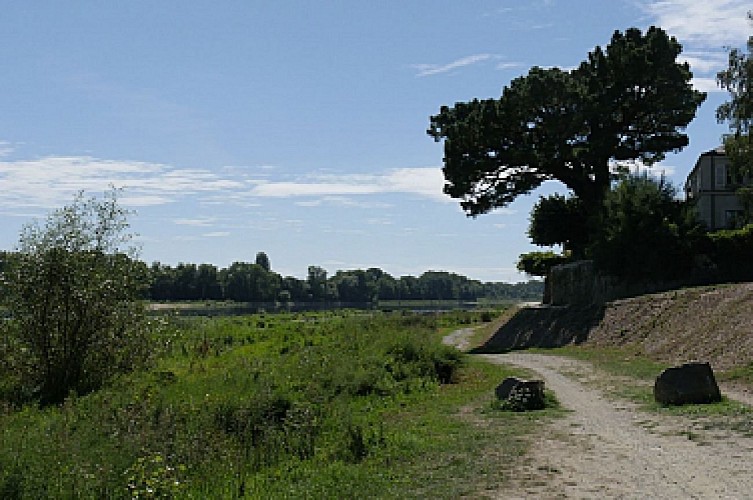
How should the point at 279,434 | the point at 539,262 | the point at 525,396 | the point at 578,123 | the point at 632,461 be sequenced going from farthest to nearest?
the point at 539,262, the point at 578,123, the point at 525,396, the point at 279,434, the point at 632,461

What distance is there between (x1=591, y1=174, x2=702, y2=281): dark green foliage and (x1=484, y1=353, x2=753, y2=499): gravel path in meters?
25.9

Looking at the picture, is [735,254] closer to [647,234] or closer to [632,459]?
[647,234]

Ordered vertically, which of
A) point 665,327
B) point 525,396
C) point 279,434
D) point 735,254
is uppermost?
point 735,254

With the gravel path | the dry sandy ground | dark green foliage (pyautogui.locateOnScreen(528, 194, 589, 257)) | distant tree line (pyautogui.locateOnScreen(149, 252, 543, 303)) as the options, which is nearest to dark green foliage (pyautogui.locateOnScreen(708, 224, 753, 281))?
dark green foliage (pyautogui.locateOnScreen(528, 194, 589, 257))

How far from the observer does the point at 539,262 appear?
59.5 meters

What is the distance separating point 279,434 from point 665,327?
20.3m

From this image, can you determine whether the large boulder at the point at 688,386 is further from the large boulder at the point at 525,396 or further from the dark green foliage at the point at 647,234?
the dark green foliage at the point at 647,234

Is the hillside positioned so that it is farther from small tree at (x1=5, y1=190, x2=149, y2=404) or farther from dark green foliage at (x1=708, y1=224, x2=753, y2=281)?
small tree at (x1=5, y1=190, x2=149, y2=404)

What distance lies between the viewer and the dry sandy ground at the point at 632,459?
9828 mm

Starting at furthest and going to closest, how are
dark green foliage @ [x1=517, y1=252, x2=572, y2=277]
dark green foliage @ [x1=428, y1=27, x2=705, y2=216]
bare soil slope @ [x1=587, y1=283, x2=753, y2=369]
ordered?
dark green foliage @ [x1=517, y1=252, x2=572, y2=277] < dark green foliage @ [x1=428, y1=27, x2=705, y2=216] < bare soil slope @ [x1=587, y1=283, x2=753, y2=369]

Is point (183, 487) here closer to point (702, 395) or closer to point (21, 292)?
point (702, 395)

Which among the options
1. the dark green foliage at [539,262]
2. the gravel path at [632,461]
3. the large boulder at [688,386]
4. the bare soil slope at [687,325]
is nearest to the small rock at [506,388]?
the gravel path at [632,461]

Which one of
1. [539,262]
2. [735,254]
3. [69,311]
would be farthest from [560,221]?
[69,311]

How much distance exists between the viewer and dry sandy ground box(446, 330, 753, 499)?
9.83 m
